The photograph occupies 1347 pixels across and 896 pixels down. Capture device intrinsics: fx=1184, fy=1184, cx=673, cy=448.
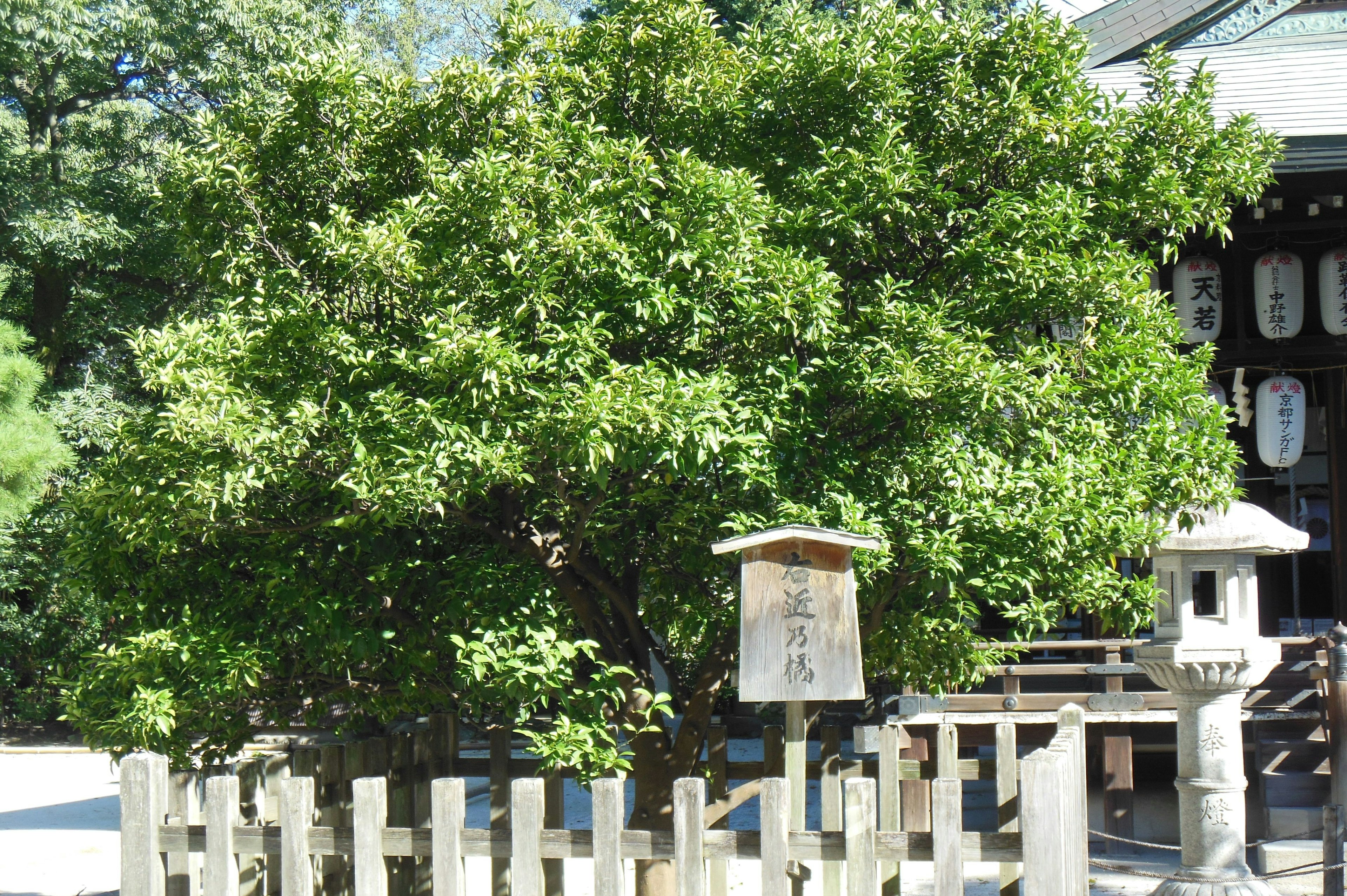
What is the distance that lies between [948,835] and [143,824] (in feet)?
10.8

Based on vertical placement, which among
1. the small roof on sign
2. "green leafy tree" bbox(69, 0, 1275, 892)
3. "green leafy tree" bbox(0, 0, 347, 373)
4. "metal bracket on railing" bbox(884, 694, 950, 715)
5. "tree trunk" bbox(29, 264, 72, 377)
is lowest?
"metal bracket on railing" bbox(884, 694, 950, 715)

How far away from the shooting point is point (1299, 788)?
10.4 metres

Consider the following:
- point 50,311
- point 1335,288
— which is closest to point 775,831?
point 1335,288

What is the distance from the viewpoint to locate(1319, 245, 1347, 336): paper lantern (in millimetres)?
11438

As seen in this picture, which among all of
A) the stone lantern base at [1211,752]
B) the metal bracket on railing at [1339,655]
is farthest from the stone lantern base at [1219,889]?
the metal bracket on railing at [1339,655]

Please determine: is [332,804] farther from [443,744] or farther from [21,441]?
[21,441]

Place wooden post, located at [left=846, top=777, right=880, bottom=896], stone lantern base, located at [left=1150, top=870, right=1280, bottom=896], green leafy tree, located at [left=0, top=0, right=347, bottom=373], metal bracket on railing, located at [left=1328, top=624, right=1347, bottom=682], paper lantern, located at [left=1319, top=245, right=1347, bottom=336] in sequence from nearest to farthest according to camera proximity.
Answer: wooden post, located at [left=846, top=777, right=880, bottom=896] < stone lantern base, located at [left=1150, top=870, right=1280, bottom=896] < metal bracket on railing, located at [left=1328, top=624, right=1347, bottom=682] < paper lantern, located at [left=1319, top=245, right=1347, bottom=336] < green leafy tree, located at [left=0, top=0, right=347, bottom=373]

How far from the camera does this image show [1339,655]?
969 cm

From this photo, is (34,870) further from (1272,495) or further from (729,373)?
(1272,495)

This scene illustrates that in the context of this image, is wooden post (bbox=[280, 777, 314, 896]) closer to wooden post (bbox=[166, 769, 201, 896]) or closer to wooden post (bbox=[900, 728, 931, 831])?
wooden post (bbox=[166, 769, 201, 896])

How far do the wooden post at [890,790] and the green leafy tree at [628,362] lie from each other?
544mm

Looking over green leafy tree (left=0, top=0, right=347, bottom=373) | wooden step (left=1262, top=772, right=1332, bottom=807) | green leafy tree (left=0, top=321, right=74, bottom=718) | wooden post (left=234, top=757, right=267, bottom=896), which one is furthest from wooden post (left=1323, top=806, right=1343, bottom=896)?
green leafy tree (left=0, top=0, right=347, bottom=373)

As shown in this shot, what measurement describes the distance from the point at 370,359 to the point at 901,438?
2.54 meters

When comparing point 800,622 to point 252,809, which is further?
point 252,809
